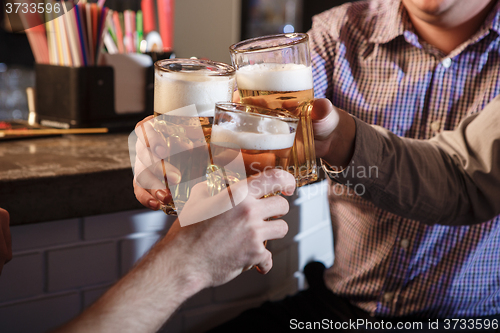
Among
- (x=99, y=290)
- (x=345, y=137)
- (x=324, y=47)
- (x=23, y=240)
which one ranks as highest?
(x=324, y=47)

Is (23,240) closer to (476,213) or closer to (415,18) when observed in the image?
(476,213)

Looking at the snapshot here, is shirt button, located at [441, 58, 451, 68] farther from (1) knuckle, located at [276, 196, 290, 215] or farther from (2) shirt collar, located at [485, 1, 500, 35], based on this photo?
(1) knuckle, located at [276, 196, 290, 215]

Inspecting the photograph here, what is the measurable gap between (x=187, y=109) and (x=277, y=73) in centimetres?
17

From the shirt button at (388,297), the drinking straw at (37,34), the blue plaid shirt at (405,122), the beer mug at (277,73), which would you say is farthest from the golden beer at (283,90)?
the drinking straw at (37,34)

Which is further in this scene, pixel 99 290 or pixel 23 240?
pixel 99 290

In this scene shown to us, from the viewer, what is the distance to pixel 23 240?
1.07m

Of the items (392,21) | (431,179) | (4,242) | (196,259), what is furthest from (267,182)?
(392,21)

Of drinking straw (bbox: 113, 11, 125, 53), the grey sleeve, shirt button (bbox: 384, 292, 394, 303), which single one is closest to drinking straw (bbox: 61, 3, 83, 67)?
drinking straw (bbox: 113, 11, 125, 53)

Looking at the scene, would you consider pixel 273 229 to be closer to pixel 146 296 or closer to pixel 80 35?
pixel 146 296

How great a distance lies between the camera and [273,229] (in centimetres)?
73

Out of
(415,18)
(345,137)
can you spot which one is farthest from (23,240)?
(415,18)

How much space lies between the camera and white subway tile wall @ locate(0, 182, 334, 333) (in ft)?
3.52

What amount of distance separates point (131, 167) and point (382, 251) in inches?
33.5

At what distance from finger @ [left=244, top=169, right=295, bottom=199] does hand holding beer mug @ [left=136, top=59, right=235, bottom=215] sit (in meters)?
0.11
